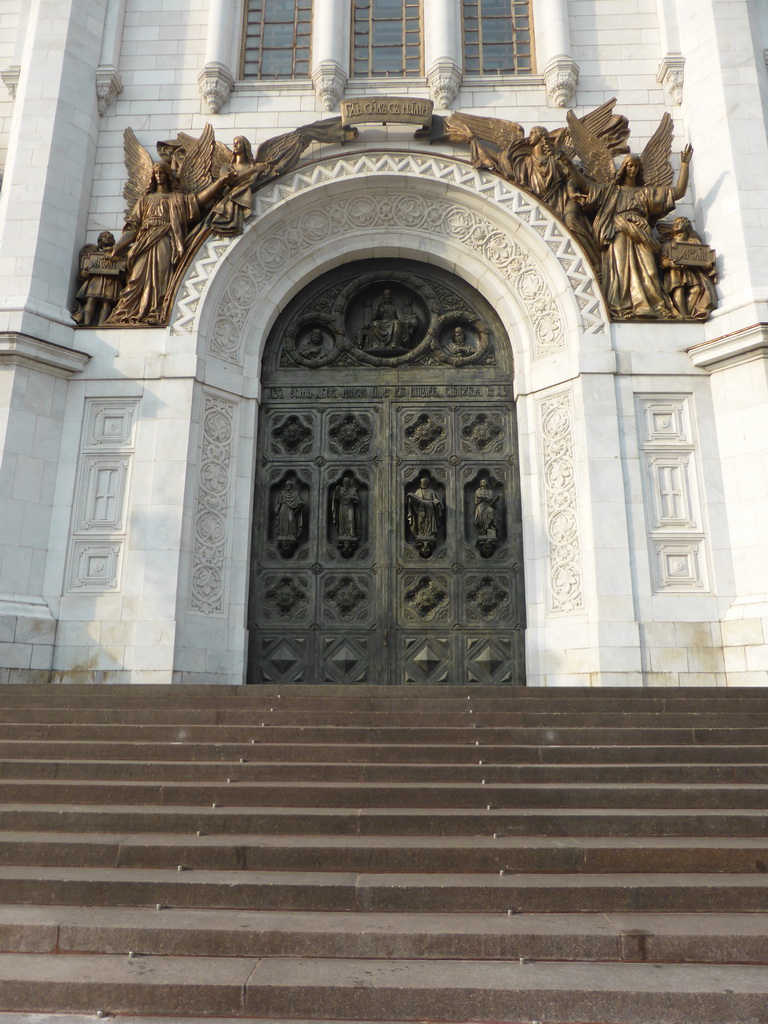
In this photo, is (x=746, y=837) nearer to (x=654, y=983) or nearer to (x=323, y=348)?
(x=654, y=983)

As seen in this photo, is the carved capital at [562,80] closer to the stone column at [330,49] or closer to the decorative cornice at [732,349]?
the stone column at [330,49]

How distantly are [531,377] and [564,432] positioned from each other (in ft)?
3.82

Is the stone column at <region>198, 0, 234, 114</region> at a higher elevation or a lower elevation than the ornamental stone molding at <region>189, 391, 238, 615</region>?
higher

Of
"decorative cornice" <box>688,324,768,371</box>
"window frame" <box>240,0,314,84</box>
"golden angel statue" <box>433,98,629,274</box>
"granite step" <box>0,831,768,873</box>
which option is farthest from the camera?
"window frame" <box>240,0,314,84</box>

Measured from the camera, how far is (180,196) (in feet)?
41.8

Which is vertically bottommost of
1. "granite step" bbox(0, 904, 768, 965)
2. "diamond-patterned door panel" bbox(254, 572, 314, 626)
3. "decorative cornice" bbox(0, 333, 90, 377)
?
"granite step" bbox(0, 904, 768, 965)

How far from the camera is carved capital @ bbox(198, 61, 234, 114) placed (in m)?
13.6

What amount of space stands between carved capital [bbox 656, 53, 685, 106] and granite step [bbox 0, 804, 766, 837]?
11940 mm

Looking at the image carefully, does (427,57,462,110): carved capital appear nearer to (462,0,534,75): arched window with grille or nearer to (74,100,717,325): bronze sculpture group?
(74,100,717,325): bronze sculpture group

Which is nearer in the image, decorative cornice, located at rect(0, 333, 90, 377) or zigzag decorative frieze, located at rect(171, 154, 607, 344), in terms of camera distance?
decorative cornice, located at rect(0, 333, 90, 377)

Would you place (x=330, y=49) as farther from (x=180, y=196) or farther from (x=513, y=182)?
(x=513, y=182)

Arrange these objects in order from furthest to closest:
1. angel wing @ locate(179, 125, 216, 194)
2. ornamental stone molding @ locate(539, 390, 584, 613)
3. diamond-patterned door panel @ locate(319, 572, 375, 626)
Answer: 1. angel wing @ locate(179, 125, 216, 194)
2. diamond-patterned door panel @ locate(319, 572, 375, 626)
3. ornamental stone molding @ locate(539, 390, 584, 613)

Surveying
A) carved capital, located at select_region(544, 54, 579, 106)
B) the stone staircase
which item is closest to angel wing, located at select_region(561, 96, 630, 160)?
carved capital, located at select_region(544, 54, 579, 106)

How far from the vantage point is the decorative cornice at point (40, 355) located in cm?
1136
